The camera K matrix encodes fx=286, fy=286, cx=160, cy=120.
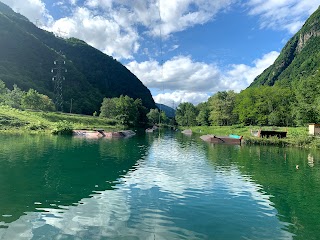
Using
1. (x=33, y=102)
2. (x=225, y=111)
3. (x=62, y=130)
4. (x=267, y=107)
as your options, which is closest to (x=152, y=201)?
(x=62, y=130)

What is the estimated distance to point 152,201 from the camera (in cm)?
2542

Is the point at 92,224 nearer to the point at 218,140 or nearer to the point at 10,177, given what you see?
the point at 10,177

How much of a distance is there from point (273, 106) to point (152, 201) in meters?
122

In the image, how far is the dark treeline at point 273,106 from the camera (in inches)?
4092

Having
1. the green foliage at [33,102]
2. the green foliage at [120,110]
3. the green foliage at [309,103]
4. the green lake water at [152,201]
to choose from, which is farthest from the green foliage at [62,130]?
the green foliage at [309,103]

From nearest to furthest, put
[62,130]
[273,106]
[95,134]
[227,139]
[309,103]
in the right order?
[227,139] < [95,134] < [62,130] < [309,103] < [273,106]

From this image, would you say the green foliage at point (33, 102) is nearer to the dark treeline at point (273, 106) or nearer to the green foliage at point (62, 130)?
the green foliage at point (62, 130)

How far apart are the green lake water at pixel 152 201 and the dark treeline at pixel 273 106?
6943 cm

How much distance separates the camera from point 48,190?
2738 cm

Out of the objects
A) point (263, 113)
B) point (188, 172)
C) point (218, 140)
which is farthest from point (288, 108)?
point (188, 172)

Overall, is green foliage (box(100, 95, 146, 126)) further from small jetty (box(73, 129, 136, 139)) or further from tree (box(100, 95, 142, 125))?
small jetty (box(73, 129, 136, 139))

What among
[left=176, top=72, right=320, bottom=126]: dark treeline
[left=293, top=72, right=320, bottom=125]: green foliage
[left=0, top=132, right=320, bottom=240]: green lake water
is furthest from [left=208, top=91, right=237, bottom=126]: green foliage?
[left=0, top=132, right=320, bottom=240]: green lake water

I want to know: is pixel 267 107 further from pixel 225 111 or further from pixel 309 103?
pixel 309 103

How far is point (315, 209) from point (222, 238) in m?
12.2
